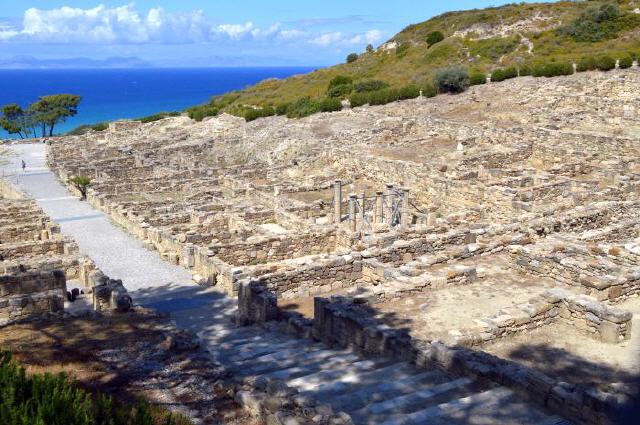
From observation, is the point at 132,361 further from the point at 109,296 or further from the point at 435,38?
the point at 435,38

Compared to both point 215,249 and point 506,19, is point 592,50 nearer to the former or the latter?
point 506,19

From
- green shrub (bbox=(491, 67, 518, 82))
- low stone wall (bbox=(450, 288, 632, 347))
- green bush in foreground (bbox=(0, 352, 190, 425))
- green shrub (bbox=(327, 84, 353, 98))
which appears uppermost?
green shrub (bbox=(491, 67, 518, 82))

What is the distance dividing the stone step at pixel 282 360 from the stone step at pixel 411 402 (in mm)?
2489

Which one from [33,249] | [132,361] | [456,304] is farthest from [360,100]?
[132,361]

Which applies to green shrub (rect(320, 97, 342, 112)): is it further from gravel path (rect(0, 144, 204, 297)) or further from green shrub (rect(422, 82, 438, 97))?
gravel path (rect(0, 144, 204, 297))

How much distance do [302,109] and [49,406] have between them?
4112cm

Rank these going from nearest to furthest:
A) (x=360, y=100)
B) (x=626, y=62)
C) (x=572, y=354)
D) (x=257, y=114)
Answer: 1. (x=572, y=354)
2. (x=626, y=62)
3. (x=360, y=100)
4. (x=257, y=114)

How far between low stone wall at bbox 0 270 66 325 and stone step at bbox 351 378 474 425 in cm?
759

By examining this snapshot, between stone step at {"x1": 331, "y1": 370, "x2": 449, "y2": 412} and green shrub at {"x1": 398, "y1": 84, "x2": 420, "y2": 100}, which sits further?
green shrub at {"x1": 398, "y1": 84, "x2": 420, "y2": 100}

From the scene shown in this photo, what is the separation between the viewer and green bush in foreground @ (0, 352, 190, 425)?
554 cm

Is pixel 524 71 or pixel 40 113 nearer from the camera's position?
pixel 524 71

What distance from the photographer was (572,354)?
33.4 ft

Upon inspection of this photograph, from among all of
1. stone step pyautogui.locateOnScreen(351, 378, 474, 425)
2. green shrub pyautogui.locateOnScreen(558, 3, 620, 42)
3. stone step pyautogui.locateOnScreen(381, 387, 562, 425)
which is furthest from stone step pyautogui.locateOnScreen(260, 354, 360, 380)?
green shrub pyautogui.locateOnScreen(558, 3, 620, 42)

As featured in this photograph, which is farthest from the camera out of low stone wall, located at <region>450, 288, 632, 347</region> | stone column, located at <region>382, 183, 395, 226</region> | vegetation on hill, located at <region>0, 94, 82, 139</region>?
vegetation on hill, located at <region>0, 94, 82, 139</region>
